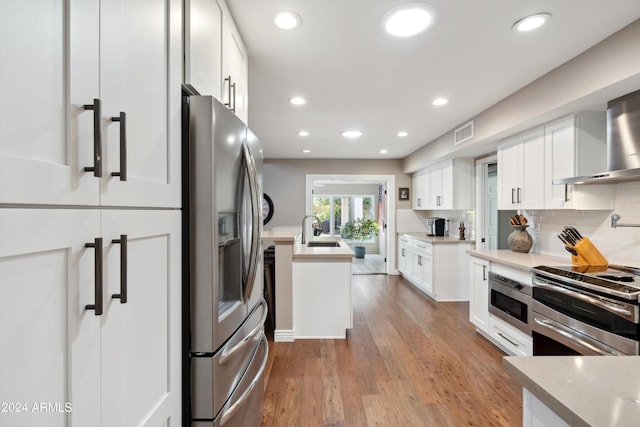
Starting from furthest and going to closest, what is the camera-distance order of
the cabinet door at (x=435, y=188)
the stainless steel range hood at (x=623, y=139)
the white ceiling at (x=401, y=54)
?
the cabinet door at (x=435, y=188)
the stainless steel range hood at (x=623, y=139)
the white ceiling at (x=401, y=54)

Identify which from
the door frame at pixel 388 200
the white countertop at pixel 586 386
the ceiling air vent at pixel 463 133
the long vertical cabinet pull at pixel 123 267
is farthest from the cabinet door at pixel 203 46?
the door frame at pixel 388 200

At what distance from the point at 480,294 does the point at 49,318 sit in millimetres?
3536

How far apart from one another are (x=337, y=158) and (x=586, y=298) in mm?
4937

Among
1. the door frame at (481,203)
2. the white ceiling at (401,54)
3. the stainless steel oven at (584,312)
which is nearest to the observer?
the white ceiling at (401,54)

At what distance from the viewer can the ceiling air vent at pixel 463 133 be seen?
3594mm

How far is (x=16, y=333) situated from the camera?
471 mm

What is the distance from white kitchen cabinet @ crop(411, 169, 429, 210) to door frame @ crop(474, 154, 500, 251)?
3.68 feet

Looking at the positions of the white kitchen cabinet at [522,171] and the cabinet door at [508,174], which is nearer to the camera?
the white kitchen cabinet at [522,171]

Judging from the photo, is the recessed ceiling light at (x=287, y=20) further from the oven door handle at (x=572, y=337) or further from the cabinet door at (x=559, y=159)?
the oven door handle at (x=572, y=337)

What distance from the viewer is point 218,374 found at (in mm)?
1104

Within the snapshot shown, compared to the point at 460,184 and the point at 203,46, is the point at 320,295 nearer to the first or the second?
the point at 203,46

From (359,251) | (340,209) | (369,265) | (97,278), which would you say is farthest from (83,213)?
(340,209)

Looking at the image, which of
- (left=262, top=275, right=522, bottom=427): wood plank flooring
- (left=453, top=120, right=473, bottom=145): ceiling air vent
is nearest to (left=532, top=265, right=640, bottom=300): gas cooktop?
(left=262, top=275, right=522, bottom=427): wood plank flooring

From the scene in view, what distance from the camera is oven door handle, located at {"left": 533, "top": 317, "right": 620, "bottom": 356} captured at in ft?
6.03
